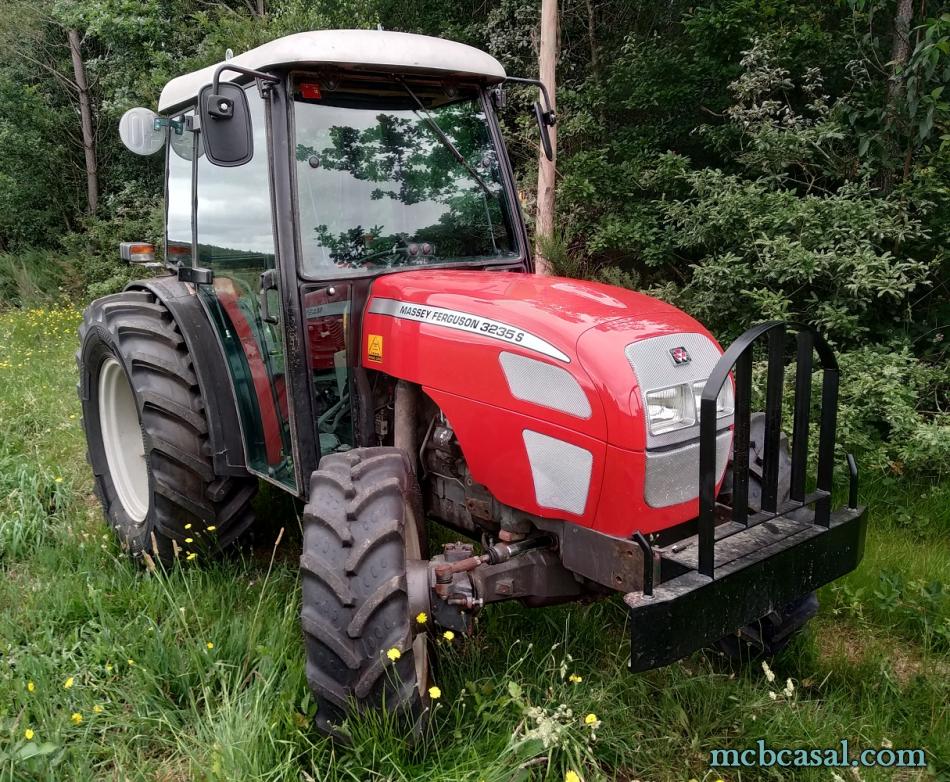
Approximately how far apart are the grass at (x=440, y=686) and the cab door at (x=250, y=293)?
0.56 metres

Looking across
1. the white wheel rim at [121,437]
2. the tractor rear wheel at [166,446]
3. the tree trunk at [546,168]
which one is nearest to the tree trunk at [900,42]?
the tree trunk at [546,168]

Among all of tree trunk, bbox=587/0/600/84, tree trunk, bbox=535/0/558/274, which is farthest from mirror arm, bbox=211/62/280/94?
tree trunk, bbox=587/0/600/84

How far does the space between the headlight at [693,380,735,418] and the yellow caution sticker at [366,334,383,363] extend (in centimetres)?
116

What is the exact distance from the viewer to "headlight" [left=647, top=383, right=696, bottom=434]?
2.24 meters

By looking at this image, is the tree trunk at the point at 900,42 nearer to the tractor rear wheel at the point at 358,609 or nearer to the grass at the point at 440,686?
the grass at the point at 440,686

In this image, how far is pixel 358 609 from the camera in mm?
2174

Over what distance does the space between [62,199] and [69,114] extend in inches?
60.4

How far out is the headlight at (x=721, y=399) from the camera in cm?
237

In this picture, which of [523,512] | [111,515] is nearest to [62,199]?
[111,515]

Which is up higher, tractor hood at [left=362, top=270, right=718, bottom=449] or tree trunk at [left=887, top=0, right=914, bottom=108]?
tree trunk at [left=887, top=0, right=914, bottom=108]

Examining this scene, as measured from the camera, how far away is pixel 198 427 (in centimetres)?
323

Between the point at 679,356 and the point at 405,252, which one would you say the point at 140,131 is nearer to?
the point at 405,252

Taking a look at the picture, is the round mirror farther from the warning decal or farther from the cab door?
the warning decal

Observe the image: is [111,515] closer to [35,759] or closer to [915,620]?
[35,759]
